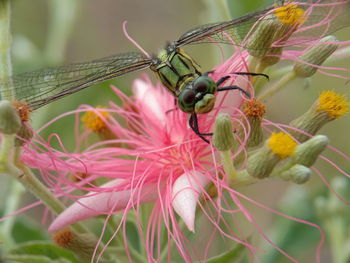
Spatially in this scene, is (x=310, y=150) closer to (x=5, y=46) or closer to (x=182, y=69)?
(x=182, y=69)

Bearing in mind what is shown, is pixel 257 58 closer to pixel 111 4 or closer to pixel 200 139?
pixel 200 139

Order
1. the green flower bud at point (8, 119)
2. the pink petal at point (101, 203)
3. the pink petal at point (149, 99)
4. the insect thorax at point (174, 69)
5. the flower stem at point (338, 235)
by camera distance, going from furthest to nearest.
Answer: the flower stem at point (338, 235), the pink petal at point (149, 99), the insect thorax at point (174, 69), the pink petal at point (101, 203), the green flower bud at point (8, 119)

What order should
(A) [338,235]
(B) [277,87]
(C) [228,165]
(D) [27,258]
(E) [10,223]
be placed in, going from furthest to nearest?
(A) [338,235]
(E) [10,223]
(B) [277,87]
(D) [27,258]
(C) [228,165]

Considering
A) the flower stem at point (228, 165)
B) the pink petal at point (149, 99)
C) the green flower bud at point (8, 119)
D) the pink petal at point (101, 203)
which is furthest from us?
the pink petal at point (149, 99)

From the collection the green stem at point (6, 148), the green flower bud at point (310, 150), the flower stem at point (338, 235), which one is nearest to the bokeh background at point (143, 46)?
the flower stem at point (338, 235)

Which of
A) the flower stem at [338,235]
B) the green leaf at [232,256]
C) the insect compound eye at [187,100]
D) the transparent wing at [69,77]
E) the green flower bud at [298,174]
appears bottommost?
the flower stem at [338,235]

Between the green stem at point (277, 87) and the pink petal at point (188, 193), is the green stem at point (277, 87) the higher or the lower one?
the higher one

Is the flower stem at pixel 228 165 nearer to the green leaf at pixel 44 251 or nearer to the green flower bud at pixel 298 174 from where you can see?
the green flower bud at pixel 298 174

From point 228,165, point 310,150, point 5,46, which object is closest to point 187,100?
point 228,165
